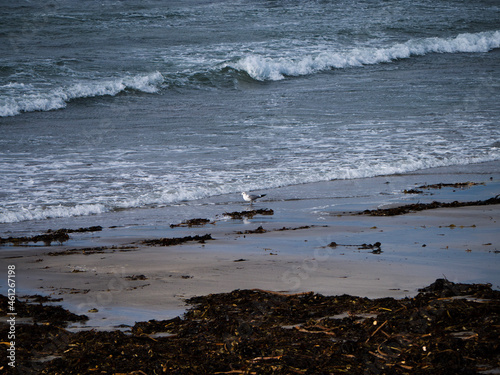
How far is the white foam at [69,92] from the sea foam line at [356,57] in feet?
12.7

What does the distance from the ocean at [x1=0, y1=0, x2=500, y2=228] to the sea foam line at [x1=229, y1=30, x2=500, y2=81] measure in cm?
7

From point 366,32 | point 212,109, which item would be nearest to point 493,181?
point 212,109

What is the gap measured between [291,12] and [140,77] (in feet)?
47.5

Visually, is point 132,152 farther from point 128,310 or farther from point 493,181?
point 128,310

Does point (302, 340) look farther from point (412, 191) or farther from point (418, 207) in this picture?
point (412, 191)

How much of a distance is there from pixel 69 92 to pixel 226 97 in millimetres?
4748

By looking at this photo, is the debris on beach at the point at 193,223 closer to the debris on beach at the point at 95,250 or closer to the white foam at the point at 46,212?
the debris on beach at the point at 95,250

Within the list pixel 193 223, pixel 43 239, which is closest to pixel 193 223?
pixel 193 223

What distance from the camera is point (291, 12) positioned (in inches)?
1203

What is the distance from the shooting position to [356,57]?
931 inches

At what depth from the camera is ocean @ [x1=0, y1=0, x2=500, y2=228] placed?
9.27 m

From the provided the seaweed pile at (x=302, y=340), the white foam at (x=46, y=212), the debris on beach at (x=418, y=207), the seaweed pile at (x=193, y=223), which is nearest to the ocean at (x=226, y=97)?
the white foam at (x=46, y=212)

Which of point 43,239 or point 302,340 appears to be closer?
point 302,340

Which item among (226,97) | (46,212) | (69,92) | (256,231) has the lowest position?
(256,231)
